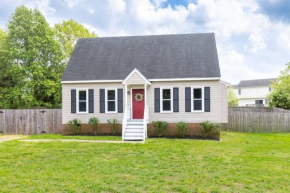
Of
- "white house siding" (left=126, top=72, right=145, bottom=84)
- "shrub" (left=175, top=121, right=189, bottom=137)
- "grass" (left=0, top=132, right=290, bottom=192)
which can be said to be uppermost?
"white house siding" (left=126, top=72, right=145, bottom=84)

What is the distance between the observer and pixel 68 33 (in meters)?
27.9

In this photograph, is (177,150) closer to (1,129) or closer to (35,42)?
(1,129)

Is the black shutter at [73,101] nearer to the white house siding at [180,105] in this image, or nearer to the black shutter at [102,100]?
the white house siding at [180,105]

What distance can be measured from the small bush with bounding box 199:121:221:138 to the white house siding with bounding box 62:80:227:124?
55cm

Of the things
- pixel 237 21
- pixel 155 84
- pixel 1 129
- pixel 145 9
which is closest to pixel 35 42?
pixel 1 129

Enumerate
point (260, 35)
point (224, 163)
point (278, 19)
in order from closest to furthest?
point (224, 163)
point (278, 19)
point (260, 35)

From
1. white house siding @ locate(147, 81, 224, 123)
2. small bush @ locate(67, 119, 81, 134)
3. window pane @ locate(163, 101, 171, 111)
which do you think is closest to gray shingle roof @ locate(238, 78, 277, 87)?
white house siding @ locate(147, 81, 224, 123)

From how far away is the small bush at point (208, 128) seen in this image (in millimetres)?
12719

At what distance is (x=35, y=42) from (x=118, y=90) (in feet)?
39.2

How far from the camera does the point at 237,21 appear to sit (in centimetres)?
1811

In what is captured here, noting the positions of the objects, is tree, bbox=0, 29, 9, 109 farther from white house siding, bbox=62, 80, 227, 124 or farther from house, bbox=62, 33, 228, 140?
white house siding, bbox=62, 80, 227, 124

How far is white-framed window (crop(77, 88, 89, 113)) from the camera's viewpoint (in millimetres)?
14273

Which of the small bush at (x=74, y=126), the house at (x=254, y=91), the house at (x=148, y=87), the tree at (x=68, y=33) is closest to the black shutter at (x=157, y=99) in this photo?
the house at (x=148, y=87)

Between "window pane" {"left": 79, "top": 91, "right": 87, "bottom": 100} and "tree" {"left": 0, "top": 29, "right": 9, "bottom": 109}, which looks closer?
"window pane" {"left": 79, "top": 91, "right": 87, "bottom": 100}
